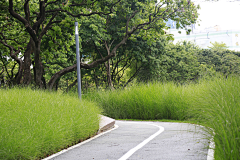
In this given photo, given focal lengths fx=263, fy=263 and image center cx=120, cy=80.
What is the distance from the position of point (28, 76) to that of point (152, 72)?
1601 cm

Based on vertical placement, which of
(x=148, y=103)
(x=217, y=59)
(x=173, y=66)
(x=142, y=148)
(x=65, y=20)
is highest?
(x=65, y=20)

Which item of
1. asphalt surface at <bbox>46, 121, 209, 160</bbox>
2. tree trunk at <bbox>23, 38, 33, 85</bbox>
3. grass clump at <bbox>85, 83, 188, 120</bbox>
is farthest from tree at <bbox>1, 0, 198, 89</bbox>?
asphalt surface at <bbox>46, 121, 209, 160</bbox>

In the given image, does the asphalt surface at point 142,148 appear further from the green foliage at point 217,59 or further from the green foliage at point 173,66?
the green foliage at point 217,59

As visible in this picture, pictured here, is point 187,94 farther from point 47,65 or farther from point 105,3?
point 47,65

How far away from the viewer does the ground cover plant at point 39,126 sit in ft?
17.8

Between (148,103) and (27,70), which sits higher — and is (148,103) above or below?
below

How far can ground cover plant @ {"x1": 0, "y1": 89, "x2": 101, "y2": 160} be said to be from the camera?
543 centimetres

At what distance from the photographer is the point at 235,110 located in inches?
196

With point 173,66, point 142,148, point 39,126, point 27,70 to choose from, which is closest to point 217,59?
point 173,66

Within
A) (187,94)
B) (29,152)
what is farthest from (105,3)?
(29,152)

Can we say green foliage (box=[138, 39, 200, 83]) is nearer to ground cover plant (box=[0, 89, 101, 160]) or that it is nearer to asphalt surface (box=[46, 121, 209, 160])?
ground cover plant (box=[0, 89, 101, 160])

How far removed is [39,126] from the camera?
6.28 metres

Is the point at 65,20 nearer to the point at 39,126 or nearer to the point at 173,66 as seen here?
the point at 39,126

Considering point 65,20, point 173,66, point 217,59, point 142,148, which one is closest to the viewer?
point 142,148
